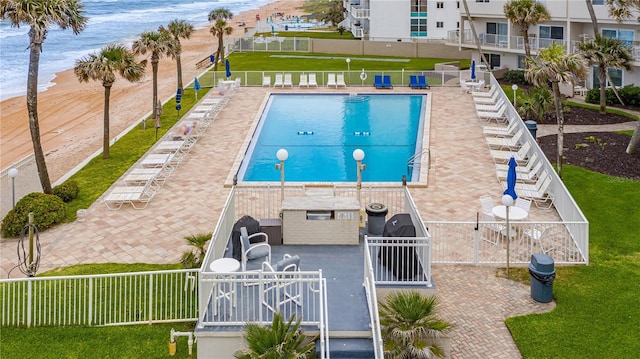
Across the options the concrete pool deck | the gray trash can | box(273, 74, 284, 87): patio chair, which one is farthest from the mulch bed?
box(273, 74, 284, 87): patio chair

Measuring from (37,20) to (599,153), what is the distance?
782 inches

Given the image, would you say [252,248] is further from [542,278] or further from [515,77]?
[515,77]

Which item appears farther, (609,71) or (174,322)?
(609,71)

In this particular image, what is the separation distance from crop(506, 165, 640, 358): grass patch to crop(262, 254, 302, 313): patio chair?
4.02m

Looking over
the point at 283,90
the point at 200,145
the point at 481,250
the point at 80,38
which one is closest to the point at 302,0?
the point at 80,38

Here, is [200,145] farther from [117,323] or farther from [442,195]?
[117,323]

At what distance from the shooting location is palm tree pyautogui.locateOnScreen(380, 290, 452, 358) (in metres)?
10.4

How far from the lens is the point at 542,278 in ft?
42.0

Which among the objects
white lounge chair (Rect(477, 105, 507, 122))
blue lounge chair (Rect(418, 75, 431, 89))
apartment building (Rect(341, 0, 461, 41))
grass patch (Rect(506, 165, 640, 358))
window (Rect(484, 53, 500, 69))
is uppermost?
apartment building (Rect(341, 0, 461, 41))

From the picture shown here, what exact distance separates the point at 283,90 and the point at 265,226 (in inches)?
938

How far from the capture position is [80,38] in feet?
293

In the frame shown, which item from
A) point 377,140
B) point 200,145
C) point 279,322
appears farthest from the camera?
point 377,140

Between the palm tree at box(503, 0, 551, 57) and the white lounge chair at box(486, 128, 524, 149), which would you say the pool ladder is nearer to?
the white lounge chair at box(486, 128, 524, 149)

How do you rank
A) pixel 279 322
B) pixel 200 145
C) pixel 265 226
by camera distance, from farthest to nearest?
pixel 200 145 → pixel 265 226 → pixel 279 322
